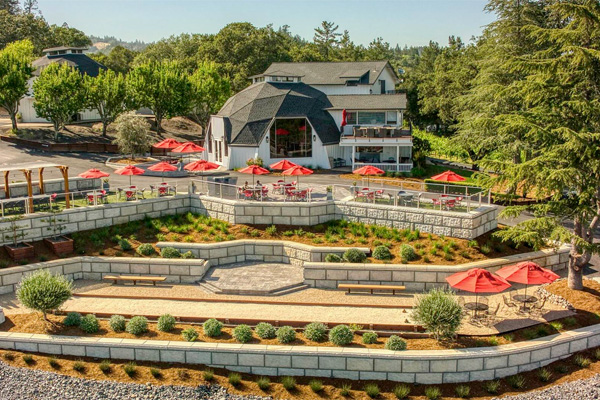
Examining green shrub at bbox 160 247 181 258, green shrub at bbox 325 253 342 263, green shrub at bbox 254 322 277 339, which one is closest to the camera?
green shrub at bbox 254 322 277 339

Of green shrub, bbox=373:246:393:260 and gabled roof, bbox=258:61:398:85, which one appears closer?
green shrub, bbox=373:246:393:260

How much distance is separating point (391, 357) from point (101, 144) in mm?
38229

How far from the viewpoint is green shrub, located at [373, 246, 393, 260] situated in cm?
2497

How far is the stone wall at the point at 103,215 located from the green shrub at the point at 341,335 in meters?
14.5

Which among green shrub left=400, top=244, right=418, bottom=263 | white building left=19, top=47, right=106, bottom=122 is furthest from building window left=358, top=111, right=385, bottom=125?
white building left=19, top=47, right=106, bottom=122

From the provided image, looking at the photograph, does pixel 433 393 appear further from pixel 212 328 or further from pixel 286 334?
pixel 212 328

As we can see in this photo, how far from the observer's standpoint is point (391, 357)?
1703cm

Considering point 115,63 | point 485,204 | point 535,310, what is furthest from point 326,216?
point 115,63

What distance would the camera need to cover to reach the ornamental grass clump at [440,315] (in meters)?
17.7

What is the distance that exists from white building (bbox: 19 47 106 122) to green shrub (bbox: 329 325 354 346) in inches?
1866

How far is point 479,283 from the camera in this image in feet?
61.8

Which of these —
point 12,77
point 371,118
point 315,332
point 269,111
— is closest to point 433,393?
point 315,332

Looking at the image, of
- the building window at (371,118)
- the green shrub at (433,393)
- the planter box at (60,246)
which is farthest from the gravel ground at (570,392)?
the building window at (371,118)

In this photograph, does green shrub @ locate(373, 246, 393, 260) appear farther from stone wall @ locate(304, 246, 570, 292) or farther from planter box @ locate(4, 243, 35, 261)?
planter box @ locate(4, 243, 35, 261)
